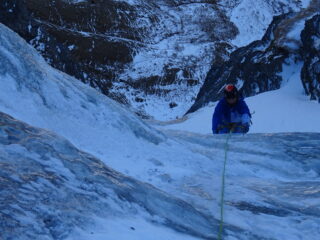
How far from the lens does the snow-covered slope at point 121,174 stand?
247 cm

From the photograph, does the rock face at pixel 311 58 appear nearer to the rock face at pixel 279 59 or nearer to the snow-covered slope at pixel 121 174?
the rock face at pixel 279 59

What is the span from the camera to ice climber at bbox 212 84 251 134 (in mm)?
5965

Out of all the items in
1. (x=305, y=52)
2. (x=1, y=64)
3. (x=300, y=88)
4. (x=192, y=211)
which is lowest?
(x=192, y=211)

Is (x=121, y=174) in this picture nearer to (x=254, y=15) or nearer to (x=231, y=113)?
(x=231, y=113)

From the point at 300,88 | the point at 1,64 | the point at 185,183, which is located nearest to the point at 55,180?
the point at 185,183

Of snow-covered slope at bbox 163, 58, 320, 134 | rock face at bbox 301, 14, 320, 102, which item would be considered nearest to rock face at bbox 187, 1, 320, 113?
rock face at bbox 301, 14, 320, 102

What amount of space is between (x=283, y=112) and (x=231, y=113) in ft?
17.6

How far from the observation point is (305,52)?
12719 mm

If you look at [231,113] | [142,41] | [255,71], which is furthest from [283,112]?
[142,41]

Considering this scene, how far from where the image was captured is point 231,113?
6203 millimetres

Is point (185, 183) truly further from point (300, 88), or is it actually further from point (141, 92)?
point (141, 92)

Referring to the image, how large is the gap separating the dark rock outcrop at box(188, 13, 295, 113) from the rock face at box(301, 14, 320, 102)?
3.31 ft

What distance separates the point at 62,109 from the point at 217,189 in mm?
1694

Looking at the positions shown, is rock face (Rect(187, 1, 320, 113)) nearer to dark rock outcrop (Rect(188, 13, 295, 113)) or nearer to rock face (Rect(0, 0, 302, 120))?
dark rock outcrop (Rect(188, 13, 295, 113))
